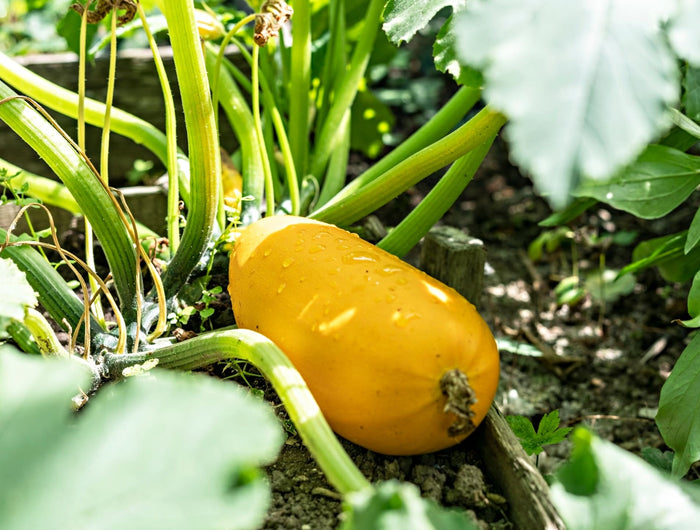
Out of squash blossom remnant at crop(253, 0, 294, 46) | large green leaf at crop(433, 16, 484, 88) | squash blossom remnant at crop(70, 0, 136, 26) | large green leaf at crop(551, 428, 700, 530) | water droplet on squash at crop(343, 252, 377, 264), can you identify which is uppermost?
squash blossom remnant at crop(70, 0, 136, 26)

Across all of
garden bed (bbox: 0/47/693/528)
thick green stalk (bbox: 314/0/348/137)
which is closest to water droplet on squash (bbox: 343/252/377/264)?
garden bed (bbox: 0/47/693/528)

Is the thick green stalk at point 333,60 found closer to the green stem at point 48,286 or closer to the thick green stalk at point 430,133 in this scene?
→ the thick green stalk at point 430,133

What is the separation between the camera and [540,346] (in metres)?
1.78

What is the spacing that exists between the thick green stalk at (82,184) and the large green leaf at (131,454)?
0.59 metres

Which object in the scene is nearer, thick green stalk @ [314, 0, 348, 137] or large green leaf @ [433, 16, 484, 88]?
large green leaf @ [433, 16, 484, 88]

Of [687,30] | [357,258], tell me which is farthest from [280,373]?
[687,30]

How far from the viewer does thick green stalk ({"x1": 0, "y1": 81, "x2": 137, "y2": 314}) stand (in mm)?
1073

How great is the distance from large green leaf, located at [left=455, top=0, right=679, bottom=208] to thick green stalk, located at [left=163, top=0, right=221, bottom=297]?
566 mm

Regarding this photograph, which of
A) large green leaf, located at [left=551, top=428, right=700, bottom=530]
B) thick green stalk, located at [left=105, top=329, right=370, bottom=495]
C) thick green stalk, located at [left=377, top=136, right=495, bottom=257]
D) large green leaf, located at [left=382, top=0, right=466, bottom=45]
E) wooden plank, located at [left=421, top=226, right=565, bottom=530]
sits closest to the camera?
large green leaf, located at [left=551, top=428, right=700, bottom=530]

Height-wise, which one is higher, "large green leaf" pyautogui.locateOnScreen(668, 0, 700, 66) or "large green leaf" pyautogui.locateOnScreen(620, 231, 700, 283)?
"large green leaf" pyautogui.locateOnScreen(668, 0, 700, 66)

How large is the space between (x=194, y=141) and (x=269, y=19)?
226mm

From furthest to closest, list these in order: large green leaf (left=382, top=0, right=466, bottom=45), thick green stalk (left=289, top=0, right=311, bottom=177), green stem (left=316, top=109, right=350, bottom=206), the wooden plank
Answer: green stem (left=316, top=109, right=350, bottom=206) → thick green stalk (left=289, top=0, right=311, bottom=177) → large green leaf (left=382, top=0, right=466, bottom=45) → the wooden plank

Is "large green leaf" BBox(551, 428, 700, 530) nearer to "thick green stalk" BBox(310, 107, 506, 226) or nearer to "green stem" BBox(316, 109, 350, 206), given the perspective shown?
"thick green stalk" BBox(310, 107, 506, 226)

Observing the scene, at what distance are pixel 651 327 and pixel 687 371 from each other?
2.73 ft
